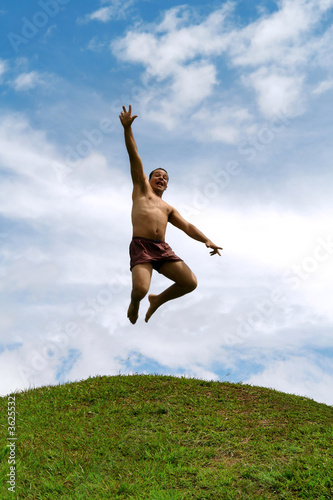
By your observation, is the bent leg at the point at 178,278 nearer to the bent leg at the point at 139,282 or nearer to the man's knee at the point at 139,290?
the bent leg at the point at 139,282

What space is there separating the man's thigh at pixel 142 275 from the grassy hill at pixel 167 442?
187cm

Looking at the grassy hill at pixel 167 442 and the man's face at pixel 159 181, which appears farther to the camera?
the man's face at pixel 159 181

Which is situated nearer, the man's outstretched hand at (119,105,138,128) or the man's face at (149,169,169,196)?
the man's outstretched hand at (119,105,138,128)

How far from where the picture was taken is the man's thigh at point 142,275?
6323 mm

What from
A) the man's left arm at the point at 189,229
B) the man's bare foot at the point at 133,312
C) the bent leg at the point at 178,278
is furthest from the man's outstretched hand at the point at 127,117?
the man's bare foot at the point at 133,312

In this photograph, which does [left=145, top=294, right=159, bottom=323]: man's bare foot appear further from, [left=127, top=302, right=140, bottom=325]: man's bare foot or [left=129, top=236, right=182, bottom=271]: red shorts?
[left=129, top=236, right=182, bottom=271]: red shorts

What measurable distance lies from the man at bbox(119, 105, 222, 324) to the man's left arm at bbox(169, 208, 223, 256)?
25 centimetres

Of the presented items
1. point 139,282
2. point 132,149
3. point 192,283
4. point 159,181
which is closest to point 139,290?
point 139,282

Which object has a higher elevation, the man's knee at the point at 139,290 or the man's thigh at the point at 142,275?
the man's thigh at the point at 142,275

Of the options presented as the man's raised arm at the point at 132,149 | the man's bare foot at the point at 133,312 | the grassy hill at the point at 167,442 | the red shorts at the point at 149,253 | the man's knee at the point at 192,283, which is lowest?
the grassy hill at the point at 167,442

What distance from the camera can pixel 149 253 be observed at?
6605 mm

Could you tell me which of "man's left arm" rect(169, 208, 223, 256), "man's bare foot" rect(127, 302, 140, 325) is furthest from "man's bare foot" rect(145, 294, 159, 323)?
"man's left arm" rect(169, 208, 223, 256)

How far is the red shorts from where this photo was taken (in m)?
6.53

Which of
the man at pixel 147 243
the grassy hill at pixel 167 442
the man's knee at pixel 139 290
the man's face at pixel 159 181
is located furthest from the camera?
the man's face at pixel 159 181
